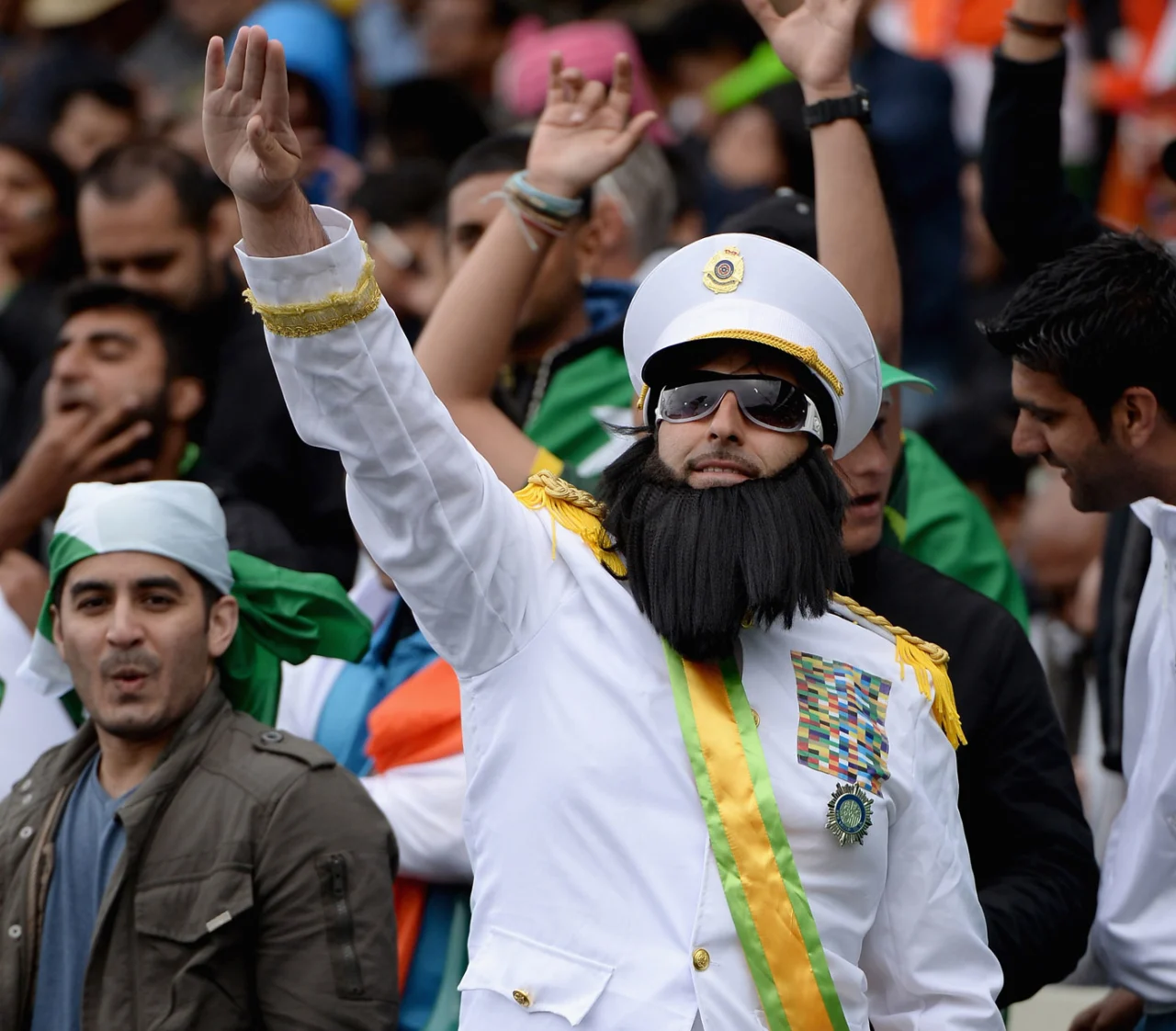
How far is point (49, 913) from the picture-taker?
396 cm

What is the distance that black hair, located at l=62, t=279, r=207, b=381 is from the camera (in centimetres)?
544

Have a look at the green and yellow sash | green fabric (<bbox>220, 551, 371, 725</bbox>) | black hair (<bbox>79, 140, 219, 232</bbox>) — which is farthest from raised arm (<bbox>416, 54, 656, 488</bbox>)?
black hair (<bbox>79, 140, 219, 232</bbox>)

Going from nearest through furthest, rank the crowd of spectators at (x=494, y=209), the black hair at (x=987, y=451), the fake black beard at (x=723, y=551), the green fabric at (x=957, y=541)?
the fake black beard at (x=723, y=551) < the green fabric at (x=957, y=541) < the crowd of spectators at (x=494, y=209) < the black hair at (x=987, y=451)

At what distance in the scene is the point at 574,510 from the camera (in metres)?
3.39

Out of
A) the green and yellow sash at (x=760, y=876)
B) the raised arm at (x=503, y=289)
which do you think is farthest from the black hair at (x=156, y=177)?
the green and yellow sash at (x=760, y=876)

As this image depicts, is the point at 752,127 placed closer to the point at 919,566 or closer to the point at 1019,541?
the point at 1019,541

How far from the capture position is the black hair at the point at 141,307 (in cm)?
544

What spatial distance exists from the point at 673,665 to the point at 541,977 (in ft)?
1.75

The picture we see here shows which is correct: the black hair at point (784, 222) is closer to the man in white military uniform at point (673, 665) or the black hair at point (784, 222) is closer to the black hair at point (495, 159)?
the black hair at point (495, 159)

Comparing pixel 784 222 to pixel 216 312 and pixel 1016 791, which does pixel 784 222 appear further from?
pixel 216 312

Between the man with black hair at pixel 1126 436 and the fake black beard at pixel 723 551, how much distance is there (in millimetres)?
938

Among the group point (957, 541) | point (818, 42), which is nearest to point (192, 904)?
point (957, 541)

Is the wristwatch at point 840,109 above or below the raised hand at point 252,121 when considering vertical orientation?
above

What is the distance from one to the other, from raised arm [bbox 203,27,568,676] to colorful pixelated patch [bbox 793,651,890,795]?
554mm
